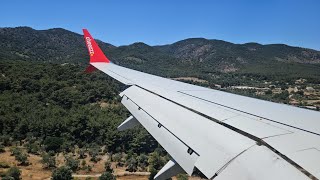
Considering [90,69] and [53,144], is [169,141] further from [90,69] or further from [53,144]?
[53,144]

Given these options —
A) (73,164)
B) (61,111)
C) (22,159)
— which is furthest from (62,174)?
(61,111)

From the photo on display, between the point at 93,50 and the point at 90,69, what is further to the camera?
the point at 93,50

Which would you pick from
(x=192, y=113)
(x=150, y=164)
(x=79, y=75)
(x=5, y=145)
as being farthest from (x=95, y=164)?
(x=79, y=75)

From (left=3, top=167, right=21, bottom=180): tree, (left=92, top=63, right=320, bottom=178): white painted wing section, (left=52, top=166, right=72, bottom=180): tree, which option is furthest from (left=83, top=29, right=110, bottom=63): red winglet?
(left=3, top=167, right=21, bottom=180): tree

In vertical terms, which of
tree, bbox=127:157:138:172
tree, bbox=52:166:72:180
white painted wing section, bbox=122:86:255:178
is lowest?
tree, bbox=127:157:138:172

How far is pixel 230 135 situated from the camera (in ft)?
15.6

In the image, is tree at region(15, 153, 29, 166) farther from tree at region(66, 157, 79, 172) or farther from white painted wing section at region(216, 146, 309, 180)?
white painted wing section at region(216, 146, 309, 180)

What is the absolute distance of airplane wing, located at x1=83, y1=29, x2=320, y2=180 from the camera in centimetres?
353

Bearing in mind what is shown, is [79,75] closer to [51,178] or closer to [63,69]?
[63,69]

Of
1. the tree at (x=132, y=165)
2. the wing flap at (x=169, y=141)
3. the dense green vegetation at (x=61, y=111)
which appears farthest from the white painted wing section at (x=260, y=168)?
the dense green vegetation at (x=61, y=111)

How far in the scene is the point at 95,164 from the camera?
122ft

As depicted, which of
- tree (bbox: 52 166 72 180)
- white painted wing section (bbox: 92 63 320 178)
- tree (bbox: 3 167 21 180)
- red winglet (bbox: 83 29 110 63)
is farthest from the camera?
tree (bbox: 52 166 72 180)

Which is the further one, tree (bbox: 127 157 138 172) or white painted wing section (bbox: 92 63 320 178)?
tree (bbox: 127 157 138 172)

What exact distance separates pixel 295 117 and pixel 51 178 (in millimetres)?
27390
